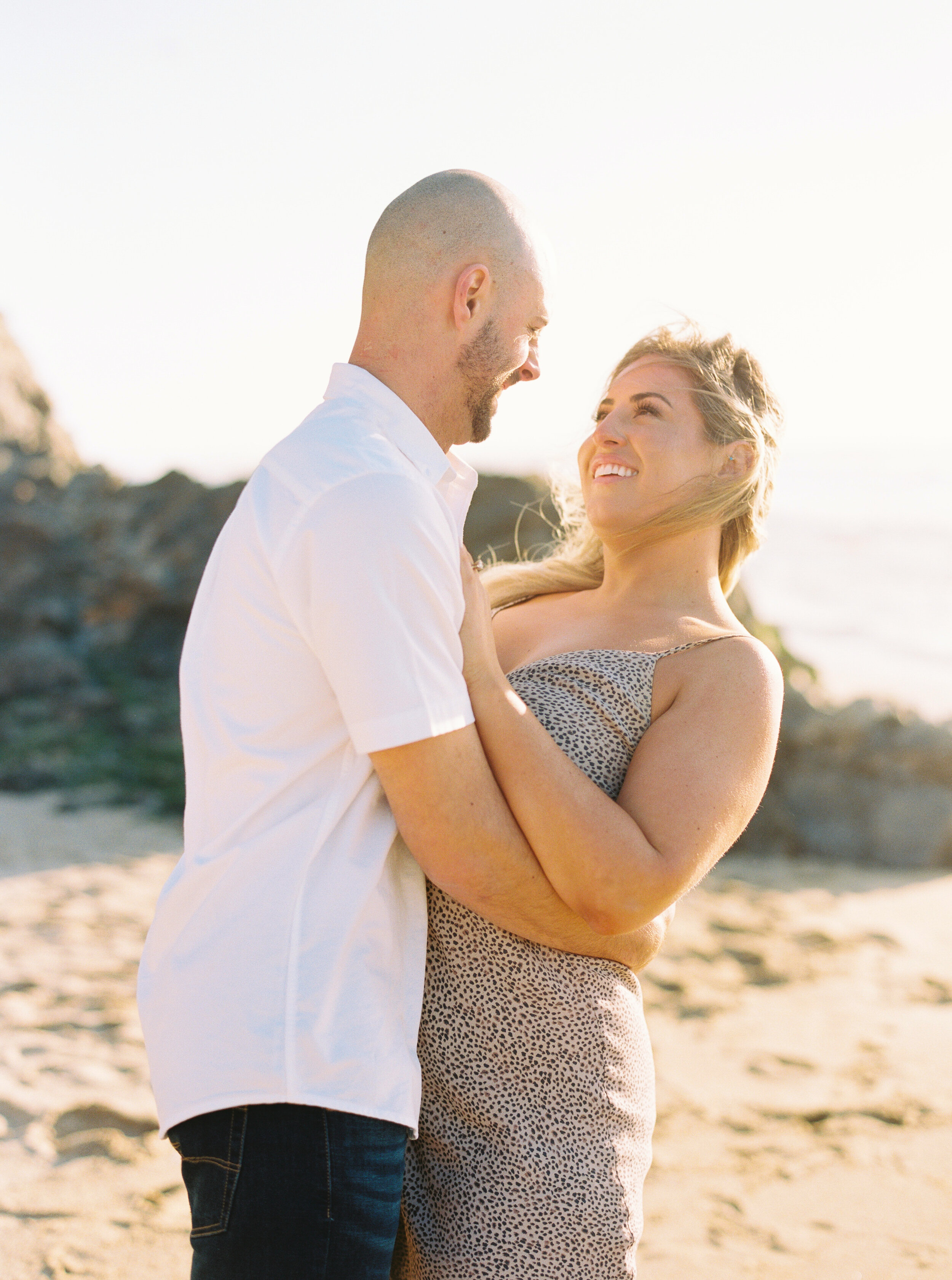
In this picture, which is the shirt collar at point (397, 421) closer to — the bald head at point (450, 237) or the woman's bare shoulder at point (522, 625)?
the bald head at point (450, 237)

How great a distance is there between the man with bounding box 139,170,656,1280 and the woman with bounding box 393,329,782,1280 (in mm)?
112

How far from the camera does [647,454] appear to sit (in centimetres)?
250

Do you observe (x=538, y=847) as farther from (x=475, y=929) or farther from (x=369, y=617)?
(x=369, y=617)

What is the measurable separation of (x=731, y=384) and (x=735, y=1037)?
10.5ft

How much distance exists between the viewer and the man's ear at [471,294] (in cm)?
179

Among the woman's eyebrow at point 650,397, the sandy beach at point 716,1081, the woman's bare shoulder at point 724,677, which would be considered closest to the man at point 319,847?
the woman's bare shoulder at point 724,677

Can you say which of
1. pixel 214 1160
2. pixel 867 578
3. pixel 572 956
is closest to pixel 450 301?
pixel 572 956

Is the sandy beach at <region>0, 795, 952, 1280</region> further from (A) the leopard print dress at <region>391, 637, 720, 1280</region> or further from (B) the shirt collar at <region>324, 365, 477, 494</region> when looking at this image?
(B) the shirt collar at <region>324, 365, 477, 494</region>

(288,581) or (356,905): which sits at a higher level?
(288,581)

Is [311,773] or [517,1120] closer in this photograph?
[311,773]

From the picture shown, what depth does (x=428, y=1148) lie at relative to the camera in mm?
1923

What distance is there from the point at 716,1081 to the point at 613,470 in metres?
2.92

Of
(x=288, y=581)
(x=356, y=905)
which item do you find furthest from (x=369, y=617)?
(x=356, y=905)

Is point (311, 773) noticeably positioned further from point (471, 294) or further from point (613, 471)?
point (613, 471)
